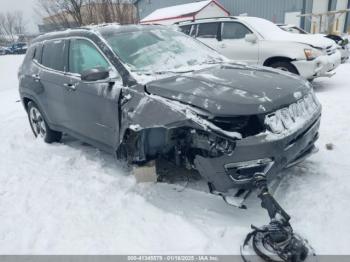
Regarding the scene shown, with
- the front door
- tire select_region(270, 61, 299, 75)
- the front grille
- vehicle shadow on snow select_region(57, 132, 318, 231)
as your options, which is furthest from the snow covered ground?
tire select_region(270, 61, 299, 75)

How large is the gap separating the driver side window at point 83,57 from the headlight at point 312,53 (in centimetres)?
502

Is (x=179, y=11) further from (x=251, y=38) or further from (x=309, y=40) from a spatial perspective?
(x=309, y=40)

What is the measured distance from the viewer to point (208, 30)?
891 cm

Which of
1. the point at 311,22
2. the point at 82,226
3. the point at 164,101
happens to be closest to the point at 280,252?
the point at 164,101

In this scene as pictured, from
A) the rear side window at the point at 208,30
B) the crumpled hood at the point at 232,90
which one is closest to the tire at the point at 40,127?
the crumpled hood at the point at 232,90

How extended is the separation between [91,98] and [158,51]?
1.01 metres

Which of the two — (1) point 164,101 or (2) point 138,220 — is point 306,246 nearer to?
(2) point 138,220

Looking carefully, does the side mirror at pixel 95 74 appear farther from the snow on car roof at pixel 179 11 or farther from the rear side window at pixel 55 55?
the snow on car roof at pixel 179 11

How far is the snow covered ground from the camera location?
2957mm

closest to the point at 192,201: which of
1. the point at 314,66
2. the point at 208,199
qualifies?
the point at 208,199

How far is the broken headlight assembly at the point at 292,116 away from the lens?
117 inches

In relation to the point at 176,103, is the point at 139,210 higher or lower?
lower

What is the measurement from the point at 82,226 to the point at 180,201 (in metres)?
1.03

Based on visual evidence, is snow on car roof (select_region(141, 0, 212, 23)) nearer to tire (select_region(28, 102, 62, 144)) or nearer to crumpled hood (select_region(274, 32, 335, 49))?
crumpled hood (select_region(274, 32, 335, 49))
